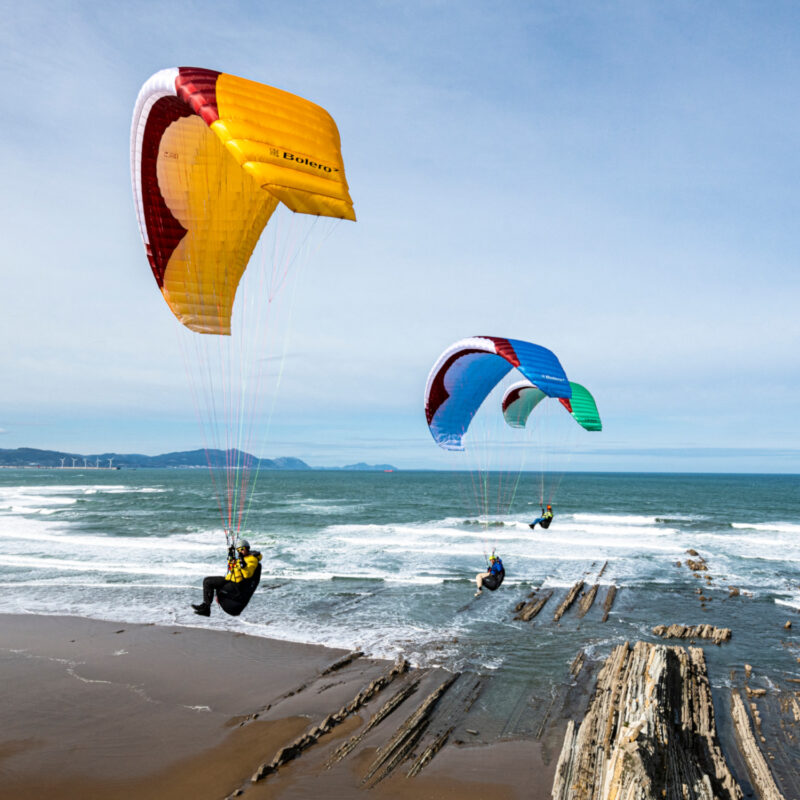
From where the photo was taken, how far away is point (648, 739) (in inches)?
244

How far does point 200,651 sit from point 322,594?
5.19 m

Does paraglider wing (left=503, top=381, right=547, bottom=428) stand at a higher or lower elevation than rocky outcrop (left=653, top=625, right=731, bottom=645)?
higher

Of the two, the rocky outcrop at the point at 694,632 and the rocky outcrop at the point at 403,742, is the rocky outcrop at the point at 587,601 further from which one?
the rocky outcrop at the point at 403,742

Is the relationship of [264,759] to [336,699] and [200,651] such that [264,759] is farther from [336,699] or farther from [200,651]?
[200,651]

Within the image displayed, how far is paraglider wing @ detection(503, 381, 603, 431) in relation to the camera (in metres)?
14.5

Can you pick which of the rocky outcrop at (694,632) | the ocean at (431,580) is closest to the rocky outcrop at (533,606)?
the ocean at (431,580)

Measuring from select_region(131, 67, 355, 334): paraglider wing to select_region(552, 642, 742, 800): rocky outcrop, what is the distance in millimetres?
6136

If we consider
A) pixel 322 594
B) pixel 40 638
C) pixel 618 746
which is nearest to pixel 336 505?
pixel 322 594

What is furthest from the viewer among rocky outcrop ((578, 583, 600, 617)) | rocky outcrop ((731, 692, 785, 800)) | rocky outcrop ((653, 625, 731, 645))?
rocky outcrop ((578, 583, 600, 617))

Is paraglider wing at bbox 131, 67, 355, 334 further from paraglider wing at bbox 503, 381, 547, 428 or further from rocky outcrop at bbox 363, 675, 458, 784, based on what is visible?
paraglider wing at bbox 503, 381, 547, 428

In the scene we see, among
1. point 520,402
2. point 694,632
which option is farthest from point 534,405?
point 694,632

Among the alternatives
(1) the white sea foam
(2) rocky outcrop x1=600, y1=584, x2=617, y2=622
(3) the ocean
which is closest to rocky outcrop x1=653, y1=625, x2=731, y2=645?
(3) the ocean

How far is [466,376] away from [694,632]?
25.5 ft

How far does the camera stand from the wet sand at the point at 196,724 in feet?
22.6
